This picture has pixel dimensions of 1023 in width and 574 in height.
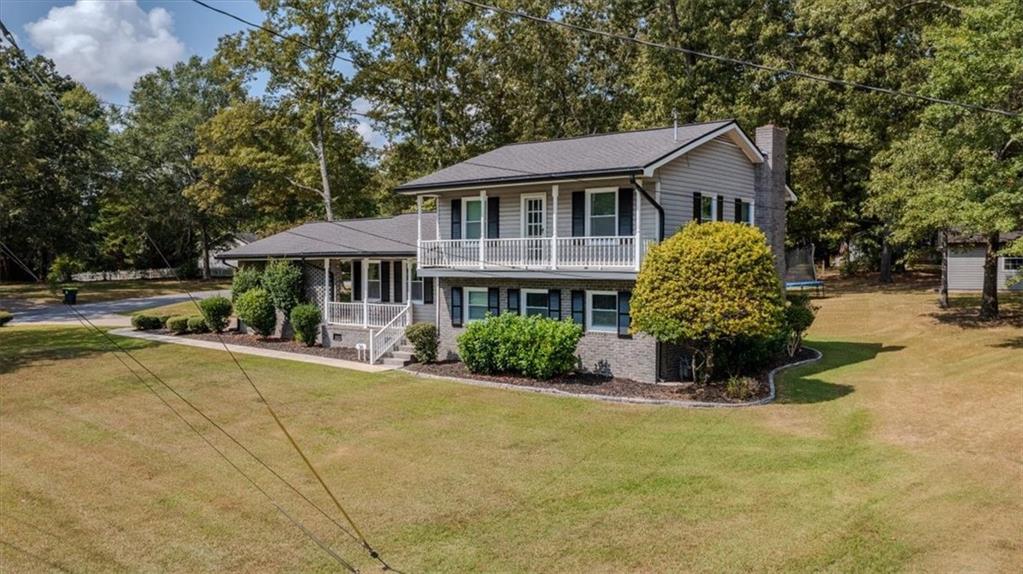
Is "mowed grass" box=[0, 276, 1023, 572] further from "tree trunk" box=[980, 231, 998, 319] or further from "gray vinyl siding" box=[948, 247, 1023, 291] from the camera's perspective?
"gray vinyl siding" box=[948, 247, 1023, 291]

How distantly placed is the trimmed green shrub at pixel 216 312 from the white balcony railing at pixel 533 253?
10.8m

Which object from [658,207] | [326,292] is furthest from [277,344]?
[658,207]

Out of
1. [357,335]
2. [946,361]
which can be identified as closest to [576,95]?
[357,335]

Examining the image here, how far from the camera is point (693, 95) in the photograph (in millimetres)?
37250

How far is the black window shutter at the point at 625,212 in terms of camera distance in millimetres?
18047

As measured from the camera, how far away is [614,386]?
1705cm

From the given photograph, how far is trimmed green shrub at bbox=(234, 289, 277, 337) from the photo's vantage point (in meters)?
25.5

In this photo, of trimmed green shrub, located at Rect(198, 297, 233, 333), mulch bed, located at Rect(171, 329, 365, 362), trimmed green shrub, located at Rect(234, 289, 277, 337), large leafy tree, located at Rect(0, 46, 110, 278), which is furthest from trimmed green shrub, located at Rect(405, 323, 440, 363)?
large leafy tree, located at Rect(0, 46, 110, 278)

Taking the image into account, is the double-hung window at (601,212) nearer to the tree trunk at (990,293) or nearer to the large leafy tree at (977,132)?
the large leafy tree at (977,132)

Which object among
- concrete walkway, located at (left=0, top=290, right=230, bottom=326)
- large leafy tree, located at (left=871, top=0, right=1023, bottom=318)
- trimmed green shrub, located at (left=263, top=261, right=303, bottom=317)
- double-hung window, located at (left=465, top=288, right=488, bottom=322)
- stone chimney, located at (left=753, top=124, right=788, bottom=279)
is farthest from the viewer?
concrete walkway, located at (left=0, top=290, right=230, bottom=326)

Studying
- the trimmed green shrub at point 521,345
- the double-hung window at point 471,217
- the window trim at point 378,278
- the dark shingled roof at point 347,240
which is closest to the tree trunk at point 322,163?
the dark shingled roof at point 347,240

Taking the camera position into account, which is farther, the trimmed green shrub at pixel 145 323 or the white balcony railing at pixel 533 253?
the trimmed green shrub at pixel 145 323

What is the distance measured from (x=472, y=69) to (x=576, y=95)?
278 inches

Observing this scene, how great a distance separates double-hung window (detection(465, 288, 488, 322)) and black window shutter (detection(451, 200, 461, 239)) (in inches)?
71.6
